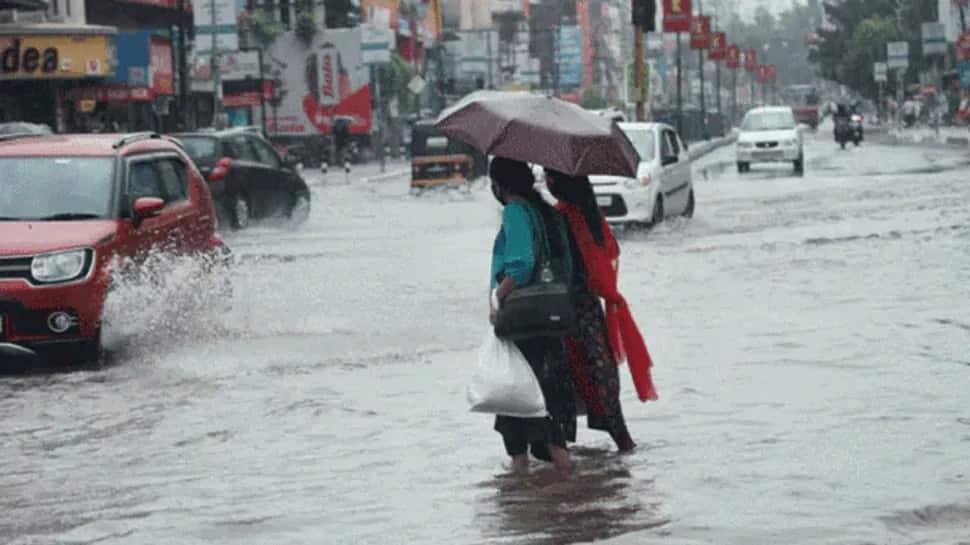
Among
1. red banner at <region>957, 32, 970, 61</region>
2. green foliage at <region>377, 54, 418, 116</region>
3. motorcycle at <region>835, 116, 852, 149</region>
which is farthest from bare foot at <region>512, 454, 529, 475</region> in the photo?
green foliage at <region>377, 54, 418, 116</region>

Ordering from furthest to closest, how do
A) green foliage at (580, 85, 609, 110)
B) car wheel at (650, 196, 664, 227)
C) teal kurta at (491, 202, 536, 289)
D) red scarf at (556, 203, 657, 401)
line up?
1. green foliage at (580, 85, 609, 110)
2. car wheel at (650, 196, 664, 227)
3. red scarf at (556, 203, 657, 401)
4. teal kurta at (491, 202, 536, 289)

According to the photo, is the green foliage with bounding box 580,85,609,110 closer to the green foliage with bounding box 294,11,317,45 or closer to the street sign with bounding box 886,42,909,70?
the street sign with bounding box 886,42,909,70

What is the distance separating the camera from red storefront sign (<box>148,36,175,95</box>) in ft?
193

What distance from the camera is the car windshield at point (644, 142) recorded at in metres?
30.4

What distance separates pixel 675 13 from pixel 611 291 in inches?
1904

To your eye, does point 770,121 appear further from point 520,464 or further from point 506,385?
point 506,385

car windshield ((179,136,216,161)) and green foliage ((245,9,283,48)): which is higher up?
green foliage ((245,9,283,48))

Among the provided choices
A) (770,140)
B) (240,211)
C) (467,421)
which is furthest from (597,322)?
(770,140)

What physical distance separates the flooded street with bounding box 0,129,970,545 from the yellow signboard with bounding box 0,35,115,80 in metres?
29.0

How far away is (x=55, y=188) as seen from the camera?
15492 mm

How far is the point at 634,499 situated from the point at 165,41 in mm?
53721

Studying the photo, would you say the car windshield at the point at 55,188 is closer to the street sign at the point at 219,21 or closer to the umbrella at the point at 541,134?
the umbrella at the point at 541,134

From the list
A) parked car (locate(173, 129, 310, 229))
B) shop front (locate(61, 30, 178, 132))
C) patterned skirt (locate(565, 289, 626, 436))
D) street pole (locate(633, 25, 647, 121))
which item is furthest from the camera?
shop front (locate(61, 30, 178, 132))

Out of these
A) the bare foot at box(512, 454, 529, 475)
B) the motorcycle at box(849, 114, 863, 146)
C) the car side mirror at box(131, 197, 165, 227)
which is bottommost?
the motorcycle at box(849, 114, 863, 146)
